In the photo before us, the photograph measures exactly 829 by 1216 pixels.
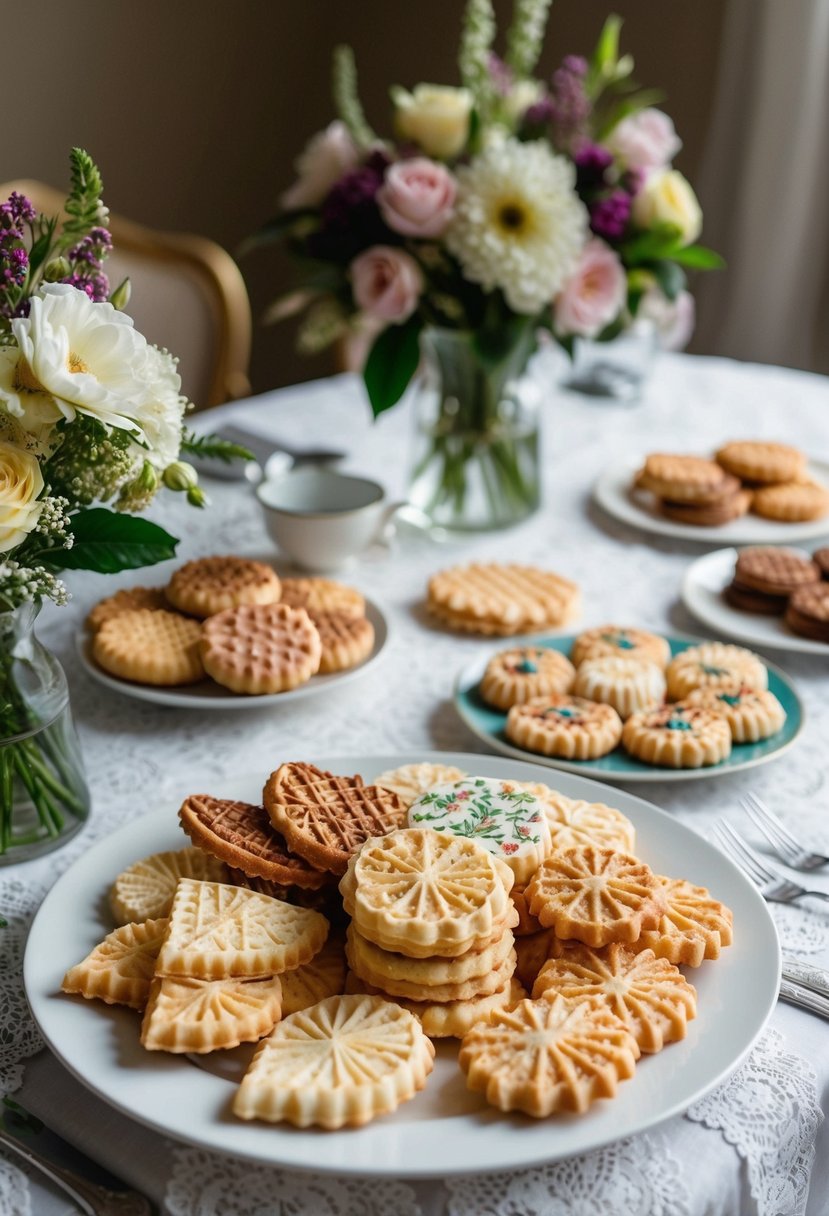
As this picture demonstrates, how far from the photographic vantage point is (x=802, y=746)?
148cm

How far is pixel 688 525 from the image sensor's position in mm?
2010

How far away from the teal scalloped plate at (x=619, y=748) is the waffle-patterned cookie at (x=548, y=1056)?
445mm

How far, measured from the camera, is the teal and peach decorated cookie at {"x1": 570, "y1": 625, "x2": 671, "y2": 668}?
1.55 meters

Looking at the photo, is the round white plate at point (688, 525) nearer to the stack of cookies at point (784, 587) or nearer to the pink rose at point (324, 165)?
the stack of cookies at point (784, 587)

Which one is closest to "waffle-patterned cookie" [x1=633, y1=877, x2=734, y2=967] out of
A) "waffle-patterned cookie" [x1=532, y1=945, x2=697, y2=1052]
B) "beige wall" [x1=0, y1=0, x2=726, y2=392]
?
"waffle-patterned cookie" [x1=532, y1=945, x2=697, y2=1052]

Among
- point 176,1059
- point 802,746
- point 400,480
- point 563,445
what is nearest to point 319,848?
point 176,1059

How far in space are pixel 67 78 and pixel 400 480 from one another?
261 cm

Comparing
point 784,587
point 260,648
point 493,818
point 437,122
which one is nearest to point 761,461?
point 784,587

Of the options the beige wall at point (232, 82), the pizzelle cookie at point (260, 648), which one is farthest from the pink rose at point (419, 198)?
the beige wall at point (232, 82)

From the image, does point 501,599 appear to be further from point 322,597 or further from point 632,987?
point 632,987

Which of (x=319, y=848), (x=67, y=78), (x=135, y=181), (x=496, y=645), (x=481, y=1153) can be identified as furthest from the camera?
(x=135, y=181)

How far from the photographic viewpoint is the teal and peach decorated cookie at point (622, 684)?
1.47 meters

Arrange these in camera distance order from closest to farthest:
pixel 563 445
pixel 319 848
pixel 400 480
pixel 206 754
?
pixel 319 848
pixel 206 754
pixel 400 480
pixel 563 445

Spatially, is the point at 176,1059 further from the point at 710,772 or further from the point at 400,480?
the point at 400,480
